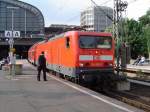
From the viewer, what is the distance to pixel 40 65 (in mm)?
28297

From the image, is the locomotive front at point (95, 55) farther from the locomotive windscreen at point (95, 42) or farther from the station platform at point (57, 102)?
the station platform at point (57, 102)

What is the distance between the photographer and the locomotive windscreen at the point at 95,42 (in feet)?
80.5

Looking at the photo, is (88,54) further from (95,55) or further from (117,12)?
(117,12)

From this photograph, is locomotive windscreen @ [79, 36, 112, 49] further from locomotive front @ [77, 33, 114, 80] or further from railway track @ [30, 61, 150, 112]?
railway track @ [30, 61, 150, 112]

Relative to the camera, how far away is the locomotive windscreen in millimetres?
24547

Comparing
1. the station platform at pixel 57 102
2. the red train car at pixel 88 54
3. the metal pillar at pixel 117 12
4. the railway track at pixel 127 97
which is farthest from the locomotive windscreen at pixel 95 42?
the metal pillar at pixel 117 12

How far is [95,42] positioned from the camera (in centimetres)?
2489

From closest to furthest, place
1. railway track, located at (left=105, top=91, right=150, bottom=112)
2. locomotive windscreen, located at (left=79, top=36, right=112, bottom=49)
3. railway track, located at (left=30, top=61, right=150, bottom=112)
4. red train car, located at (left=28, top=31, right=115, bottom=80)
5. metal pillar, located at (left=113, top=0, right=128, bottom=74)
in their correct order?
1. railway track, located at (left=30, top=61, right=150, bottom=112)
2. railway track, located at (left=105, top=91, right=150, bottom=112)
3. red train car, located at (left=28, top=31, right=115, bottom=80)
4. locomotive windscreen, located at (left=79, top=36, right=112, bottom=49)
5. metal pillar, located at (left=113, top=0, right=128, bottom=74)

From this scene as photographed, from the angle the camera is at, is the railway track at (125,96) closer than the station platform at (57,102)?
No

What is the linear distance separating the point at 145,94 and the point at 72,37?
478 cm

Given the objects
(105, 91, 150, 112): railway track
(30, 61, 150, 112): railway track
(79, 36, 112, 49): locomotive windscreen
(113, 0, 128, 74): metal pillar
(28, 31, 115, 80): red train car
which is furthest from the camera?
(113, 0, 128, 74): metal pillar

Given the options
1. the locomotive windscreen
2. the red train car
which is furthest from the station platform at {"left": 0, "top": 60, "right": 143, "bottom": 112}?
the locomotive windscreen

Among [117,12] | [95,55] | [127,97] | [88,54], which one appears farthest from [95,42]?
[117,12]

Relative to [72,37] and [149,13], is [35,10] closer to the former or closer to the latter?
[149,13]
